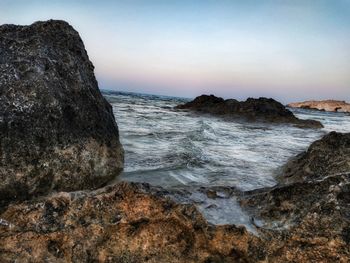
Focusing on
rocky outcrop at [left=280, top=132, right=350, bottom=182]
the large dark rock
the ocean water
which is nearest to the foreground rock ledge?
the ocean water

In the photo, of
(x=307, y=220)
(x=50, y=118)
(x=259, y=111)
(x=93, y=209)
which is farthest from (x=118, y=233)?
(x=259, y=111)

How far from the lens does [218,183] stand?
16.8 ft

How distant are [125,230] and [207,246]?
1.89 feet

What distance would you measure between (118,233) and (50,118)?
1702mm

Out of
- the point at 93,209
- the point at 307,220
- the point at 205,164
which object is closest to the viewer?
the point at 307,220

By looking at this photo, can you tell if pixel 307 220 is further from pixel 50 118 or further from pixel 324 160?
pixel 50 118

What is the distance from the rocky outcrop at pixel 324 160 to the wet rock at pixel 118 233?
2.04 metres

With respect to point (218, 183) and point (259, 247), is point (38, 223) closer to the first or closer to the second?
point (259, 247)

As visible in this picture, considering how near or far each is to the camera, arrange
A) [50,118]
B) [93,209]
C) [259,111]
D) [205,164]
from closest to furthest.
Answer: [93,209]
[50,118]
[205,164]
[259,111]

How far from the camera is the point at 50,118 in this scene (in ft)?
13.0

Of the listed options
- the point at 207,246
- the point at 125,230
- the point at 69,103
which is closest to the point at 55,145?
the point at 69,103

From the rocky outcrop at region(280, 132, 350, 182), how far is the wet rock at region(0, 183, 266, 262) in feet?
6.68

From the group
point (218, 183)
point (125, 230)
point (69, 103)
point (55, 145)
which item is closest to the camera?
point (125, 230)

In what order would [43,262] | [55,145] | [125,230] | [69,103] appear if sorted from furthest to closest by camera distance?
[69,103] → [55,145] → [125,230] → [43,262]
